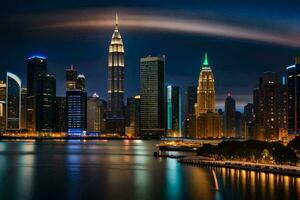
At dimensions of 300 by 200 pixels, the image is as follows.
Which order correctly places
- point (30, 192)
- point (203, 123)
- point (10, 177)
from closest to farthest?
point (30, 192), point (10, 177), point (203, 123)

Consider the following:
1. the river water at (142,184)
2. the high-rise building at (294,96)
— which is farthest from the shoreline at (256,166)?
the high-rise building at (294,96)

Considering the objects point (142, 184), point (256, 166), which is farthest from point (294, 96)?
point (142, 184)

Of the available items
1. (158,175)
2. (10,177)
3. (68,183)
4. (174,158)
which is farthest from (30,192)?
(174,158)

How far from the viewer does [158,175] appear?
48812 mm

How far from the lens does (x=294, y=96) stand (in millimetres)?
128500

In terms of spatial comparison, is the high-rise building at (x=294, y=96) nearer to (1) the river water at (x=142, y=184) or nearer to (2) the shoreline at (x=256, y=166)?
(2) the shoreline at (x=256, y=166)

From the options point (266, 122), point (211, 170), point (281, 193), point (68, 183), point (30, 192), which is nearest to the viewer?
point (281, 193)

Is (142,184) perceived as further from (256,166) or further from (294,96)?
(294,96)

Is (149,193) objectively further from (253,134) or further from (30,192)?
(253,134)

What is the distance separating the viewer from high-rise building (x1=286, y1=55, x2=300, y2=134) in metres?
125

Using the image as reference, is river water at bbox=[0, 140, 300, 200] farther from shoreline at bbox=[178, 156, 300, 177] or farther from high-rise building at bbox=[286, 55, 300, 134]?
high-rise building at bbox=[286, 55, 300, 134]

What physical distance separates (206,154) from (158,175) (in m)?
23.9

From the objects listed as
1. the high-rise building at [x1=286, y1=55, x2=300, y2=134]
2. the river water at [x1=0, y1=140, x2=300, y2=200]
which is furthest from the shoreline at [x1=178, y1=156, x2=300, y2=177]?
the high-rise building at [x1=286, y1=55, x2=300, y2=134]

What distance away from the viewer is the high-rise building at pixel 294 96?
4926 inches
